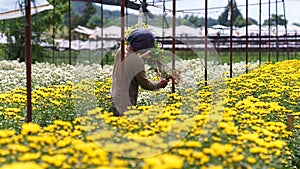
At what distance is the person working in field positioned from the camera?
5648 millimetres

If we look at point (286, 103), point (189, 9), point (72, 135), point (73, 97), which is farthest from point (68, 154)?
point (189, 9)

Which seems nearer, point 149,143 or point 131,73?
point 149,143

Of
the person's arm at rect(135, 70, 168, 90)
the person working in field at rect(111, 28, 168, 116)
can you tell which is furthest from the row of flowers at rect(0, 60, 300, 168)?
the person working in field at rect(111, 28, 168, 116)

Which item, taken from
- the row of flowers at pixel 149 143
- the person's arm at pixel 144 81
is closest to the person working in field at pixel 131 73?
the person's arm at pixel 144 81

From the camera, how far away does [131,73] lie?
573cm

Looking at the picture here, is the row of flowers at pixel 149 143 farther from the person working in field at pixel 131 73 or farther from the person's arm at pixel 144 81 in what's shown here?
the person working in field at pixel 131 73

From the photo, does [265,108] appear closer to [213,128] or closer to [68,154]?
[213,128]

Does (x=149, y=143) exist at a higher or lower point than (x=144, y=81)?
lower

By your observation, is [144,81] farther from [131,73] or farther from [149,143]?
[149,143]

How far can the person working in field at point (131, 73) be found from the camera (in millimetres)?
5648

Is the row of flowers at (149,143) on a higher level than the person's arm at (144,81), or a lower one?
lower

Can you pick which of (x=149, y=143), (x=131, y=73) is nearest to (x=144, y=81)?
(x=131, y=73)

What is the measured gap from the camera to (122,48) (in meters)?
5.57

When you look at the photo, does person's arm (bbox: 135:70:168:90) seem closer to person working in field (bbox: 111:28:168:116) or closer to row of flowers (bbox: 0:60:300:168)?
person working in field (bbox: 111:28:168:116)
